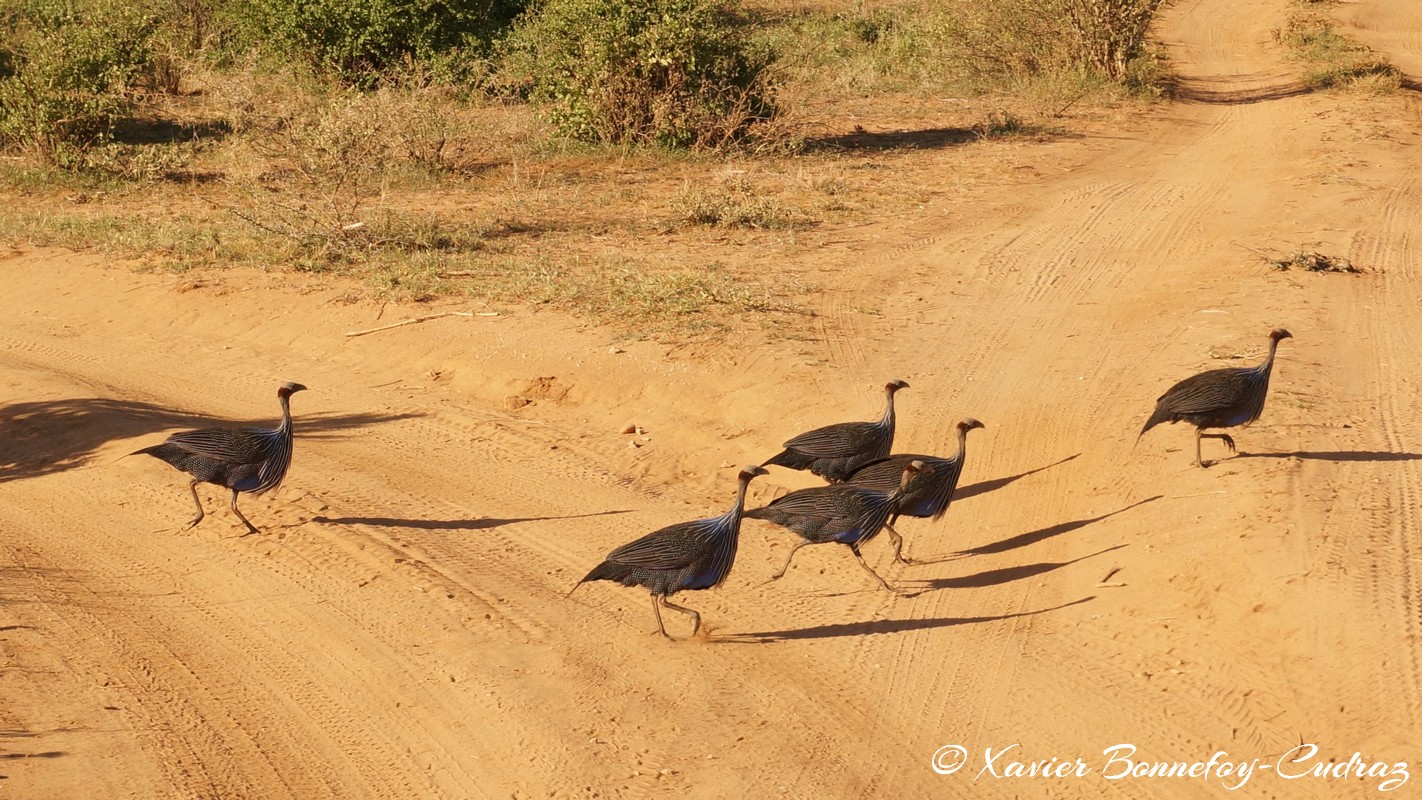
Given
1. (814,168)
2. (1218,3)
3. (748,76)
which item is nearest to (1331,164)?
(814,168)

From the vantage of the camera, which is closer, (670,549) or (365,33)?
(670,549)

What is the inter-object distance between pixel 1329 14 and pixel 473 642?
2739 centimetres

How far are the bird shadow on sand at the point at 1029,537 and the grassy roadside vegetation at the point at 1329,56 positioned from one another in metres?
15.6

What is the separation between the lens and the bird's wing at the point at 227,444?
26.3ft

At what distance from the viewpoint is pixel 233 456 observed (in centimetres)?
803

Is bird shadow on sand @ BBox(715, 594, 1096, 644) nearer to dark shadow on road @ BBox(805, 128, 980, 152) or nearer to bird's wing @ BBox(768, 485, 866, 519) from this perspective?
bird's wing @ BBox(768, 485, 866, 519)

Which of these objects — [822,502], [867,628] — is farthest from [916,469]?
[867,628]

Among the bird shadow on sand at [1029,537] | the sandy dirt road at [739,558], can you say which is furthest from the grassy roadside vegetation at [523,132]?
the bird shadow on sand at [1029,537]

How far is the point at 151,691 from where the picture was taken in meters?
6.59

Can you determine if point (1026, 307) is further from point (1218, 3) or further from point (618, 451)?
point (1218, 3)

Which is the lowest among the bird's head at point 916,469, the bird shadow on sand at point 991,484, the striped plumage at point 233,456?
the bird shadow on sand at point 991,484

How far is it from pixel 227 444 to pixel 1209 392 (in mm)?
5842

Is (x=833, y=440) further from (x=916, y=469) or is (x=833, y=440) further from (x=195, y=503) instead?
(x=195, y=503)

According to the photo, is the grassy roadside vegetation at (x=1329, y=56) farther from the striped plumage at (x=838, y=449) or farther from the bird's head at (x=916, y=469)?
the bird's head at (x=916, y=469)
